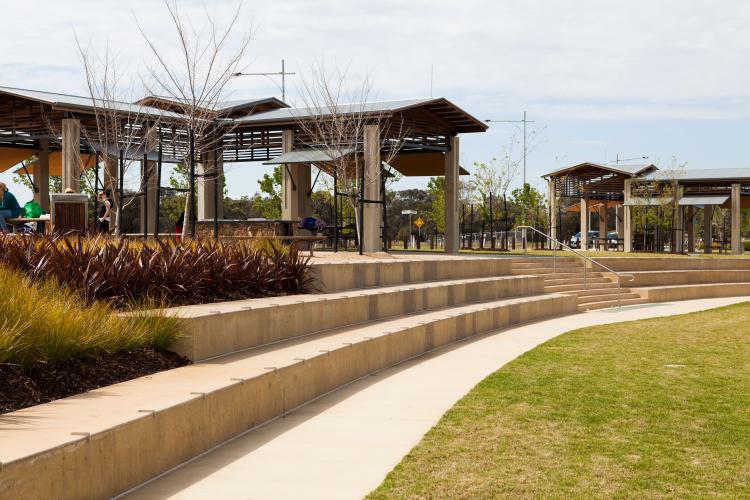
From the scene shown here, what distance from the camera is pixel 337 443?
575cm

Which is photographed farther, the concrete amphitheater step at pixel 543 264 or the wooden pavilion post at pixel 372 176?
the wooden pavilion post at pixel 372 176

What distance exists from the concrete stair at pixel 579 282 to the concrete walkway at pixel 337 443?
9.62m

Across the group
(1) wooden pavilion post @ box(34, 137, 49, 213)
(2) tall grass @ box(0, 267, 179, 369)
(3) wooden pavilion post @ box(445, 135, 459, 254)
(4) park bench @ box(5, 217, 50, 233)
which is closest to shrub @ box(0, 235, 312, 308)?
(2) tall grass @ box(0, 267, 179, 369)

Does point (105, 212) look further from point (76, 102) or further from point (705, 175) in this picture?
point (705, 175)

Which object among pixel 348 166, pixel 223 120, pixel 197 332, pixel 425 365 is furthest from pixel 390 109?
pixel 197 332

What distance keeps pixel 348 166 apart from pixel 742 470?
19.8 m

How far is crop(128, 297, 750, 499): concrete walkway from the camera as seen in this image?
4.68 m

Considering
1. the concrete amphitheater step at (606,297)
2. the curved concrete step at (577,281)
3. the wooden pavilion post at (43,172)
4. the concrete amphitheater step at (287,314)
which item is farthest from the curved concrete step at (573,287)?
the wooden pavilion post at (43,172)

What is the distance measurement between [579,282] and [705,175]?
25.6 meters

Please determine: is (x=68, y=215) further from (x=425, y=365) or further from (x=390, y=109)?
(x=390, y=109)

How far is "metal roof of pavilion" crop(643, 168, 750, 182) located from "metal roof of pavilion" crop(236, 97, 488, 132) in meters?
21.1

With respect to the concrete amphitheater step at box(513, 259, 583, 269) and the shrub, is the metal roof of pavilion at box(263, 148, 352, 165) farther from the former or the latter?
the shrub

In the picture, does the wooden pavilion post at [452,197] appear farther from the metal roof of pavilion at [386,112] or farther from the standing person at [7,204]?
the standing person at [7,204]

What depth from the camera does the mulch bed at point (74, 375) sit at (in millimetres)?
4953
